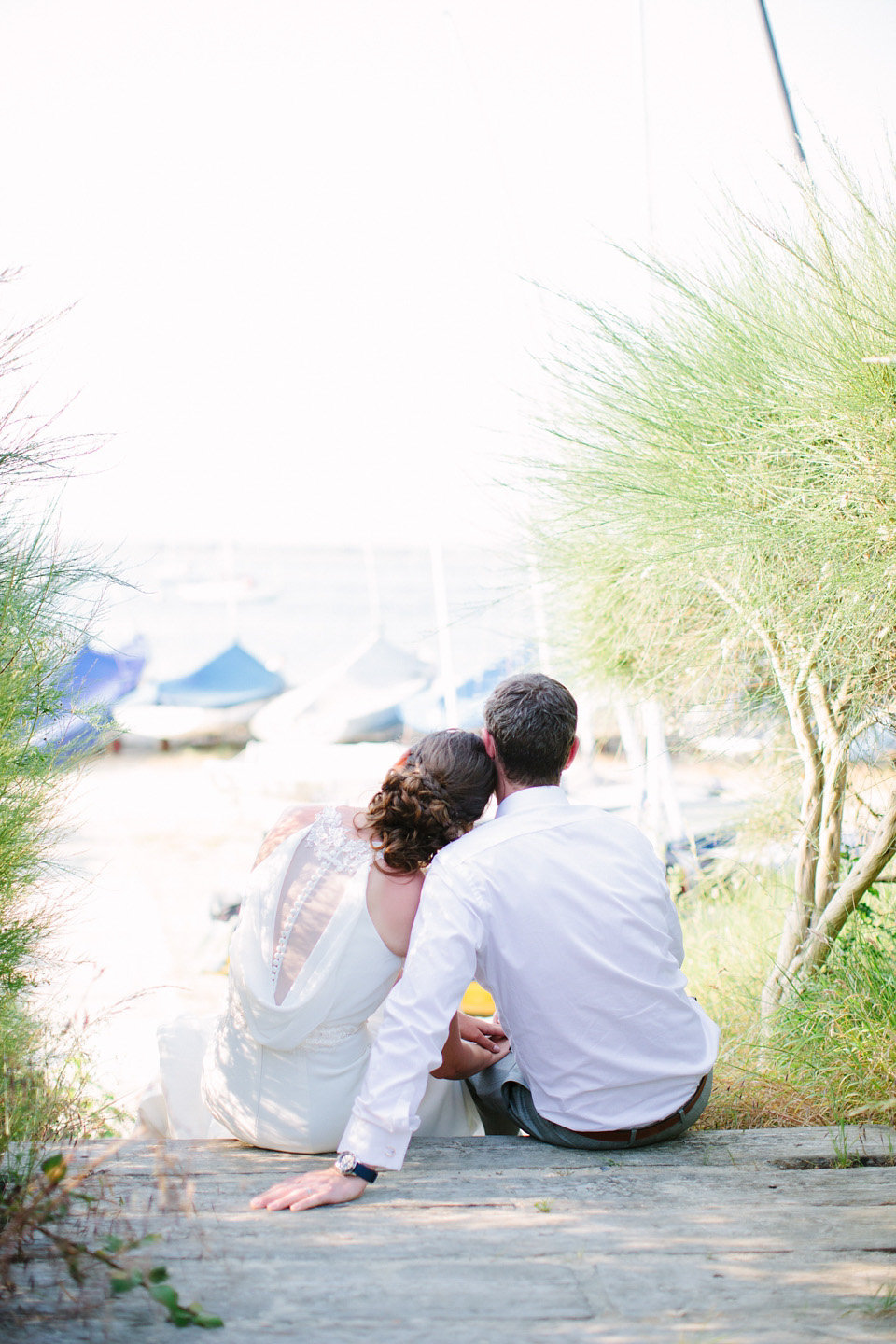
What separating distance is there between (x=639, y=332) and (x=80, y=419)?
1553 millimetres

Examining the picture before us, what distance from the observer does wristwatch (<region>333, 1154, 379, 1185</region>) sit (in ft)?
→ 5.49

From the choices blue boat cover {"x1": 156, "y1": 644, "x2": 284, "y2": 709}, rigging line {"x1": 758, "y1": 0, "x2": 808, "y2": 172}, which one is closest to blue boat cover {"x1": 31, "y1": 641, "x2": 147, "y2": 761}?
rigging line {"x1": 758, "y1": 0, "x2": 808, "y2": 172}

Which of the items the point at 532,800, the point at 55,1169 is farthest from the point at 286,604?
the point at 55,1169

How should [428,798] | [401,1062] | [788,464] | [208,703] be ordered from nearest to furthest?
[401,1062], [428,798], [788,464], [208,703]

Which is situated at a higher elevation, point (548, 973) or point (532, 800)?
point (532, 800)

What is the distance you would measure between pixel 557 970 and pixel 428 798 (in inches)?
16.2

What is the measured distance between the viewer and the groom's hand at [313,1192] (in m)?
1.64

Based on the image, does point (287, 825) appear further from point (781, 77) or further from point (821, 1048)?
point (781, 77)

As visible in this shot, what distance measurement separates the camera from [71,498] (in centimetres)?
241

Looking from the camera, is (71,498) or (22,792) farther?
(71,498)

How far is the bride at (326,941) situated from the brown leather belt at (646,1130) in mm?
339

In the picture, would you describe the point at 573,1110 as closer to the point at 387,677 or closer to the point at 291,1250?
the point at 291,1250

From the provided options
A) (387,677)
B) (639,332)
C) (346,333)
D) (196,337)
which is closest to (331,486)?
(346,333)

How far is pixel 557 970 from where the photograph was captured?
5.84 ft
